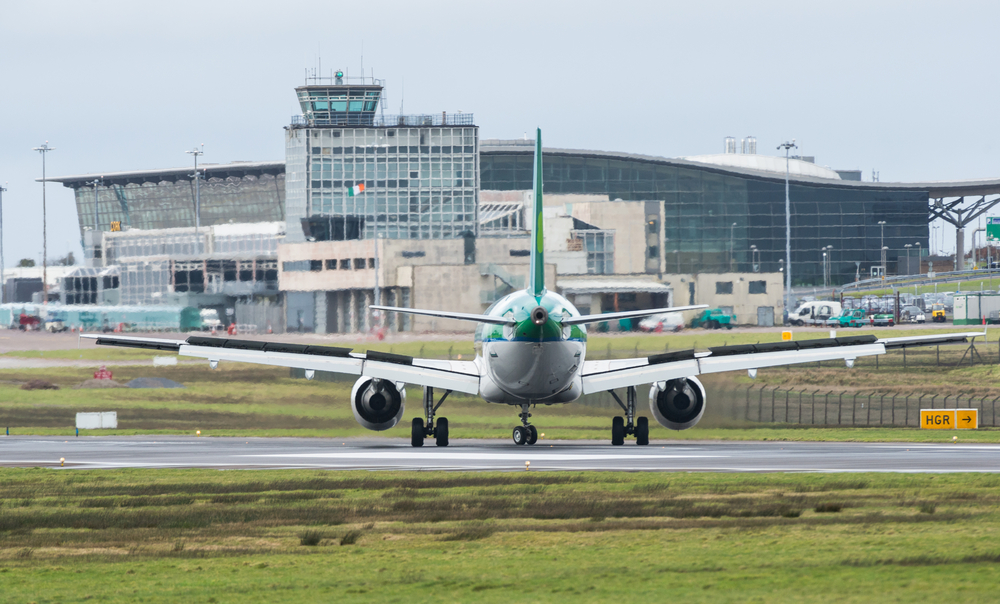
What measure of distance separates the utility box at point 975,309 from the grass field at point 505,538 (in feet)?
313

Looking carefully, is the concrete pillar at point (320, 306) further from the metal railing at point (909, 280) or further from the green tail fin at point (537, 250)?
the green tail fin at point (537, 250)

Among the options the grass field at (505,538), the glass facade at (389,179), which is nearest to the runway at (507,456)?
the grass field at (505,538)

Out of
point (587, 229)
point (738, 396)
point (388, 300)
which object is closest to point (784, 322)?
point (587, 229)

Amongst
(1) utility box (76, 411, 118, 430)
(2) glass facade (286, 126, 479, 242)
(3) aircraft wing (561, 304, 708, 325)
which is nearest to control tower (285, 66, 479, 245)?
(2) glass facade (286, 126, 479, 242)

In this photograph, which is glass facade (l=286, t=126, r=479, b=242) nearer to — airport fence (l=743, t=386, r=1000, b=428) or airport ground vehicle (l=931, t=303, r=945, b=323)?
airport ground vehicle (l=931, t=303, r=945, b=323)

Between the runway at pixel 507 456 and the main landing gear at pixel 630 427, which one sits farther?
the main landing gear at pixel 630 427

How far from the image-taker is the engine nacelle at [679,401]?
46.8 metres

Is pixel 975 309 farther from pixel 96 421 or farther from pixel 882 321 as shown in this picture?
pixel 96 421

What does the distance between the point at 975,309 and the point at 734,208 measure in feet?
248

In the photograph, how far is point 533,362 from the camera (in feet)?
140

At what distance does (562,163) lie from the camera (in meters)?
197

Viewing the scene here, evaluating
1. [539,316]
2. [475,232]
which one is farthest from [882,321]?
[539,316]

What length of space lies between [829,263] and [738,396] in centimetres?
14509

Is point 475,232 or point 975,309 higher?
point 475,232
